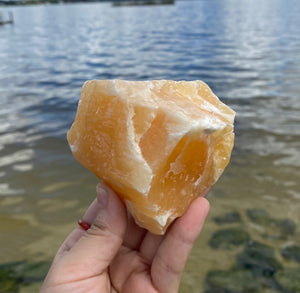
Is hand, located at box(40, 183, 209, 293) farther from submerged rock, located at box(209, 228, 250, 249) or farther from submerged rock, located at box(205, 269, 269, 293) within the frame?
submerged rock, located at box(209, 228, 250, 249)

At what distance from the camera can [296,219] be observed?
11.0 feet

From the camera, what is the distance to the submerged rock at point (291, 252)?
9.58 ft

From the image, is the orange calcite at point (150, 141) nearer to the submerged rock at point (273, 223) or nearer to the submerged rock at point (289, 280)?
the submerged rock at point (289, 280)

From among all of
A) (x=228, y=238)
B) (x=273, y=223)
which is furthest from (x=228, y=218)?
(x=273, y=223)

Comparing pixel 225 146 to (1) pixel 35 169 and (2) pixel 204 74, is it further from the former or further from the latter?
(2) pixel 204 74

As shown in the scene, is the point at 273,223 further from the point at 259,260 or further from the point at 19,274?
the point at 19,274

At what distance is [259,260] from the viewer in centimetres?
292

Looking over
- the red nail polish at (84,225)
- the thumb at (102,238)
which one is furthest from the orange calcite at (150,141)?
the red nail polish at (84,225)

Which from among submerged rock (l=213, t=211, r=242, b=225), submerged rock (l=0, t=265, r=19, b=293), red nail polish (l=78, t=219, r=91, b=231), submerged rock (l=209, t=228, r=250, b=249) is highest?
red nail polish (l=78, t=219, r=91, b=231)

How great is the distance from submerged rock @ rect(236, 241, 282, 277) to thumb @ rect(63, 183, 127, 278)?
5.21 ft

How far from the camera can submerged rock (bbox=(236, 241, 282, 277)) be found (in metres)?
2.82

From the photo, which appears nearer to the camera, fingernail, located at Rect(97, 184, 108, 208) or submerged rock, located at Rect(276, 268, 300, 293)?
fingernail, located at Rect(97, 184, 108, 208)

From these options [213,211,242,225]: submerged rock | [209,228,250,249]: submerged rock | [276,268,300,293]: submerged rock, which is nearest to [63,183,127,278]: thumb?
[209,228,250,249]: submerged rock

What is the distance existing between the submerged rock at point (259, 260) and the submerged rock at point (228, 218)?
1.12 feet
